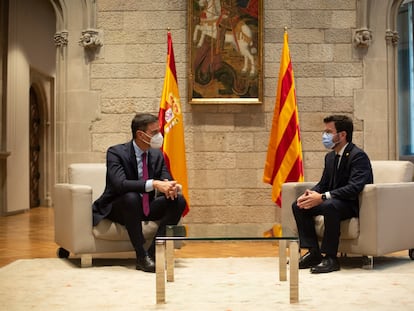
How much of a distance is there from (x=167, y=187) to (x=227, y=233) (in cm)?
112

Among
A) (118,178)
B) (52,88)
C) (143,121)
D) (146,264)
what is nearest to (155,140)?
(143,121)

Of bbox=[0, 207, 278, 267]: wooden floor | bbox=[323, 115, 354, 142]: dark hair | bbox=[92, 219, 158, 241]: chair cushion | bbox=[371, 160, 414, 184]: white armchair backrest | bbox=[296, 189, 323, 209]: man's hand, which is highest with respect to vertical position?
bbox=[323, 115, 354, 142]: dark hair

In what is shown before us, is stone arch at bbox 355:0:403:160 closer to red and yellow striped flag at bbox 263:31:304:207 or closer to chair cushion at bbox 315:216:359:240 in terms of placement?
red and yellow striped flag at bbox 263:31:304:207

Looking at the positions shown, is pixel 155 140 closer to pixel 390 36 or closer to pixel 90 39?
pixel 90 39

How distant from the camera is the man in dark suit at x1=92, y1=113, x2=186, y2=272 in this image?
4891mm

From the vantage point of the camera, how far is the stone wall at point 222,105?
7.45 meters

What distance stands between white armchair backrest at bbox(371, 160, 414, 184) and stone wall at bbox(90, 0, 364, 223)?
1.78m

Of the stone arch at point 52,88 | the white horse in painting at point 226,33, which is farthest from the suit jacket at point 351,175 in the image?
the stone arch at point 52,88

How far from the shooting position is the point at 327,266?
4.79m

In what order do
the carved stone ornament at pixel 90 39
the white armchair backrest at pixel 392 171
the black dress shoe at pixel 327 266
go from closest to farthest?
the black dress shoe at pixel 327 266 < the white armchair backrest at pixel 392 171 < the carved stone ornament at pixel 90 39

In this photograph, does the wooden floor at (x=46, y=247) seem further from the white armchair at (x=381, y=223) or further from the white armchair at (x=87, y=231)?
the white armchair at (x=381, y=223)

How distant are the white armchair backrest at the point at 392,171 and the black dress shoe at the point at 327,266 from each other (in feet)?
3.63

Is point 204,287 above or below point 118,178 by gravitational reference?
below

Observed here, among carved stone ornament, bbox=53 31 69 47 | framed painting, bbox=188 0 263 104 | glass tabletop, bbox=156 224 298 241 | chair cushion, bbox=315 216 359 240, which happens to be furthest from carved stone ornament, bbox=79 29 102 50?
glass tabletop, bbox=156 224 298 241
